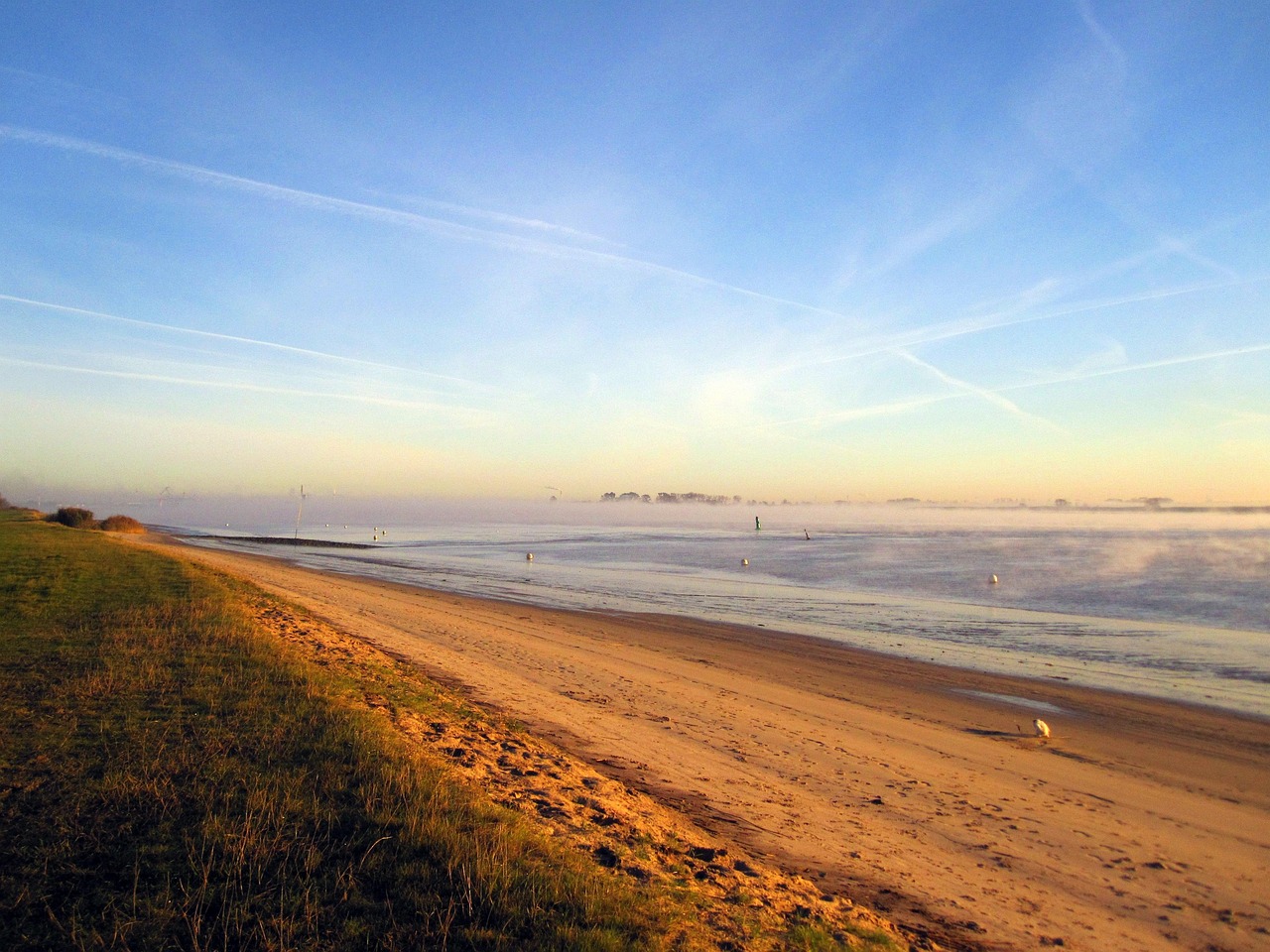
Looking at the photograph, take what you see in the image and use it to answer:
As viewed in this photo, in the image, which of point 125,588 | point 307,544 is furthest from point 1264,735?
point 307,544

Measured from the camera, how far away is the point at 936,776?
33.3 ft

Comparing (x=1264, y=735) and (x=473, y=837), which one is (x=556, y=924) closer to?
(x=473, y=837)

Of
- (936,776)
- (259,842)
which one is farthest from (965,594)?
(259,842)

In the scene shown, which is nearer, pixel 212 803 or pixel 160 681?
pixel 212 803

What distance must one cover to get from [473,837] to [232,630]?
1011 cm

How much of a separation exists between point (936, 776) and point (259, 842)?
8.95 m

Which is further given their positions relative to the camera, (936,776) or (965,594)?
(965,594)

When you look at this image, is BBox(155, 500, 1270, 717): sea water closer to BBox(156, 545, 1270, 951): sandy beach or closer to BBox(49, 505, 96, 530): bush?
BBox(156, 545, 1270, 951): sandy beach

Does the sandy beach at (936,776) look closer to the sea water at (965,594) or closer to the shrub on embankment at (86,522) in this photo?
the sea water at (965,594)

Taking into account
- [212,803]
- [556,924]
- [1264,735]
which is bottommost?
[1264,735]

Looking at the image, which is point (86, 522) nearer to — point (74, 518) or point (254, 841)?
point (74, 518)

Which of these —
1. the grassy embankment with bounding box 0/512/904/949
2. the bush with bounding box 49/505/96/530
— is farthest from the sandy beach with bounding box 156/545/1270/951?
the bush with bounding box 49/505/96/530

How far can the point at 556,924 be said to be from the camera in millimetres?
4805

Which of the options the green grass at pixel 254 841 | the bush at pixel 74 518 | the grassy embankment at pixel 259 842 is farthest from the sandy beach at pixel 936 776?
the bush at pixel 74 518
